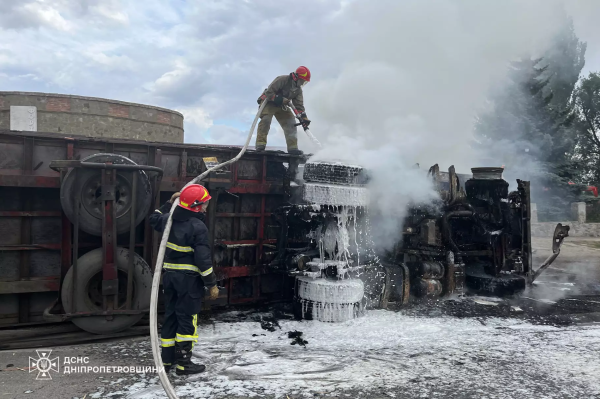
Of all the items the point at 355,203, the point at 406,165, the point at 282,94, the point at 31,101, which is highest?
the point at 31,101

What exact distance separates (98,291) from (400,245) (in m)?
4.42

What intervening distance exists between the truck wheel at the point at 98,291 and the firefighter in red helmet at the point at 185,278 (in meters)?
0.87

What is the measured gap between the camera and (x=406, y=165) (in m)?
6.93

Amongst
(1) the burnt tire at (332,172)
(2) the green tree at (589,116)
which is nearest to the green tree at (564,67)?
(2) the green tree at (589,116)

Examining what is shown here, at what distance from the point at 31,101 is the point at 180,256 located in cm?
1376

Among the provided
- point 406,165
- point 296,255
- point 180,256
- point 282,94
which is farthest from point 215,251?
point 406,165

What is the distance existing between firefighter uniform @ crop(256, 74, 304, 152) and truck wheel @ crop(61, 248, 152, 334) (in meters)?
2.49

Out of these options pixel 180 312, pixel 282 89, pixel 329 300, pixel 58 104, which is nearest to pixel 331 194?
pixel 329 300

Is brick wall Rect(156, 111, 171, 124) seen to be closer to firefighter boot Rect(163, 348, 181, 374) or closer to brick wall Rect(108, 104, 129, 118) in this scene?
brick wall Rect(108, 104, 129, 118)

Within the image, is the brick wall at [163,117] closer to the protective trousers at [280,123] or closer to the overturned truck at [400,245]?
the protective trousers at [280,123]

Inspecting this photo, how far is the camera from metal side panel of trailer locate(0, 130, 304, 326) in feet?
15.2

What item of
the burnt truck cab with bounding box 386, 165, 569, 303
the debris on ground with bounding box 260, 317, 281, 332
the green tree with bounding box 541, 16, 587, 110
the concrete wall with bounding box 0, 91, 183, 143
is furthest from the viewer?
the green tree with bounding box 541, 16, 587, 110

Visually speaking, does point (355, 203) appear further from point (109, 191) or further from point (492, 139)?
point (492, 139)

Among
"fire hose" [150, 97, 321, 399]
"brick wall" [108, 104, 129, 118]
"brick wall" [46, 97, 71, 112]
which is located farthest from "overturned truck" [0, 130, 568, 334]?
"brick wall" [46, 97, 71, 112]
